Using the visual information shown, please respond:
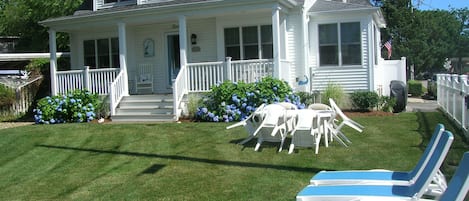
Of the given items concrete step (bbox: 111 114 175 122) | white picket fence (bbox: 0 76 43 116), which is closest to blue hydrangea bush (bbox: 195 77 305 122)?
concrete step (bbox: 111 114 175 122)

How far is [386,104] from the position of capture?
1517cm

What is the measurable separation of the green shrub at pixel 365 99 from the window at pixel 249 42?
10.1ft

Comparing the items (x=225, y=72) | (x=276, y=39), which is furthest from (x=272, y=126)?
(x=225, y=72)

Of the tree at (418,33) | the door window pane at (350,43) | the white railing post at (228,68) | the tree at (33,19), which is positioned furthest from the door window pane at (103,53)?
the tree at (418,33)

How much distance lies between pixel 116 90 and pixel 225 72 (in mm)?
3633

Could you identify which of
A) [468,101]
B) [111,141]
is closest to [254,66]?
[111,141]

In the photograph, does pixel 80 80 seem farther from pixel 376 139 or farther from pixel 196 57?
pixel 376 139

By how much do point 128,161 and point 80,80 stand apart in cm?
920

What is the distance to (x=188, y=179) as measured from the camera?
673cm

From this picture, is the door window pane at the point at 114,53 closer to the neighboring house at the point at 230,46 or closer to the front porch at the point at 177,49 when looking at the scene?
the front porch at the point at 177,49

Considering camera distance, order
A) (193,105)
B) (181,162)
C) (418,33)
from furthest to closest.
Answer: (418,33)
(193,105)
(181,162)

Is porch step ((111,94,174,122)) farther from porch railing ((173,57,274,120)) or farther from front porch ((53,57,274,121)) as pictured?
porch railing ((173,57,274,120))

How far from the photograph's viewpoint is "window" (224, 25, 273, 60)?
16109 mm

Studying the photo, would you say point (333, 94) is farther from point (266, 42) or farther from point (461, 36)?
point (461, 36)
